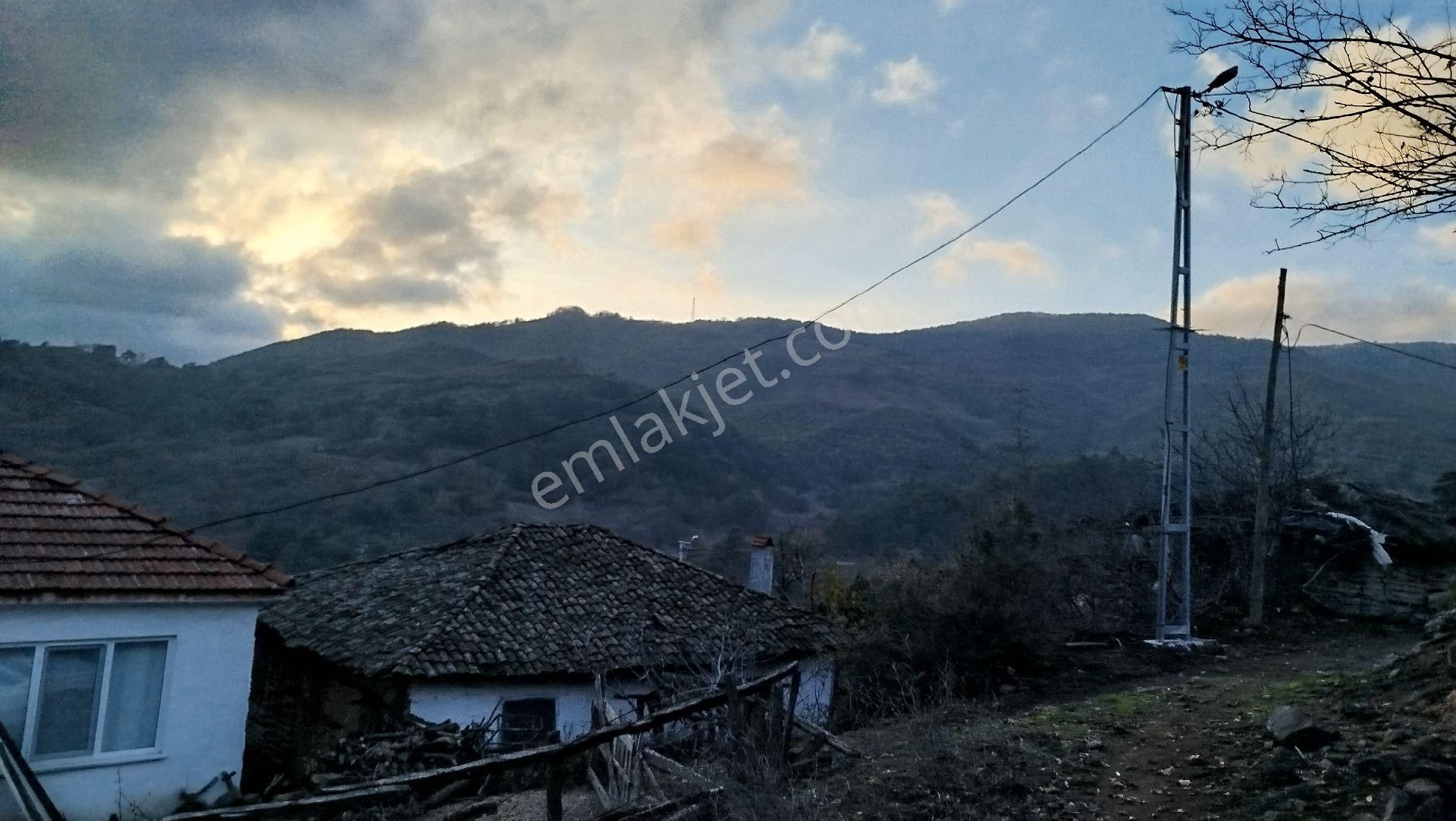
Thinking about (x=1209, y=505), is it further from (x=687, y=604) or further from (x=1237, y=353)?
(x=1237, y=353)

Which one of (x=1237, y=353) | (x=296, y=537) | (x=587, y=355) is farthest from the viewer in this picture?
(x=587, y=355)

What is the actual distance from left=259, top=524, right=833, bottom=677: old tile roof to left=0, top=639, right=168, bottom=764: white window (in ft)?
10.1

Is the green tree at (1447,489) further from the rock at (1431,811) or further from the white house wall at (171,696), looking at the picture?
the white house wall at (171,696)

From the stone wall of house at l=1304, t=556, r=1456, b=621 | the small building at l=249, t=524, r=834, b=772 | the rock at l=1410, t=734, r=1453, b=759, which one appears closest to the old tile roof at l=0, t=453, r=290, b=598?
the small building at l=249, t=524, r=834, b=772

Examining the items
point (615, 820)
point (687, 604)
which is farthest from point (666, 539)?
point (615, 820)

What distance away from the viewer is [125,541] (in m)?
11.3

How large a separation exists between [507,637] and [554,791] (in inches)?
407

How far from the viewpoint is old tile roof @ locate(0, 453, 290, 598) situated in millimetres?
10148

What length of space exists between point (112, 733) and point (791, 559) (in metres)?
25.3

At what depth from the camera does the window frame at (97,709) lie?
32.3ft

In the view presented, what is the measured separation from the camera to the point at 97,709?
34.1 ft

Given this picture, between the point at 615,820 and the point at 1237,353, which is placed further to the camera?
the point at 1237,353

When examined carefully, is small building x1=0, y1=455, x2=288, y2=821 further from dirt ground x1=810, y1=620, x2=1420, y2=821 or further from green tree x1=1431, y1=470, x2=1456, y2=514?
green tree x1=1431, y1=470, x2=1456, y2=514

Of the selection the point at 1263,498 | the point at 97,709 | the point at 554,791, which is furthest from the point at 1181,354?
the point at 97,709
